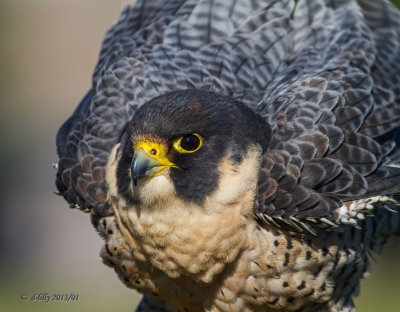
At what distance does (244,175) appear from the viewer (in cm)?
475

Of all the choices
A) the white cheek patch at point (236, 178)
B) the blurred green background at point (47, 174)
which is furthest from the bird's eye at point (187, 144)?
the blurred green background at point (47, 174)

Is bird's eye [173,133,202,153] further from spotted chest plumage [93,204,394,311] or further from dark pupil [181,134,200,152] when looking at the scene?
spotted chest plumage [93,204,394,311]

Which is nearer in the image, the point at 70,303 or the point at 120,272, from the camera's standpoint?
the point at 120,272

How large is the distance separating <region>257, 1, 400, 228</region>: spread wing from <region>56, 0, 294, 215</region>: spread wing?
16.1 inches

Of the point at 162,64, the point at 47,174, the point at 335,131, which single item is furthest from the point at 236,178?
the point at 47,174

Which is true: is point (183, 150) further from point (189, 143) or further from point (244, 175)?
point (244, 175)

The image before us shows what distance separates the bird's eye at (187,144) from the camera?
4617mm

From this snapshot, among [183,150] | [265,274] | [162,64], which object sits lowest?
[265,274]

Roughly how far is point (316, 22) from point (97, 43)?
32.3ft

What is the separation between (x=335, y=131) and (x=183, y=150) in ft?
3.61

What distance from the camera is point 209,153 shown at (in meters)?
4.67

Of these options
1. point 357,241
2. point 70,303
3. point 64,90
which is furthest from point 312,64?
point 64,90

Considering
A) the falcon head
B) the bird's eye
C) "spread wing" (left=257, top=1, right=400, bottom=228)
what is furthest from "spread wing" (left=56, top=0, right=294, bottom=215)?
the bird's eye

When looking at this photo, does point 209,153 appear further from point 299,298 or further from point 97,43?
point 97,43
